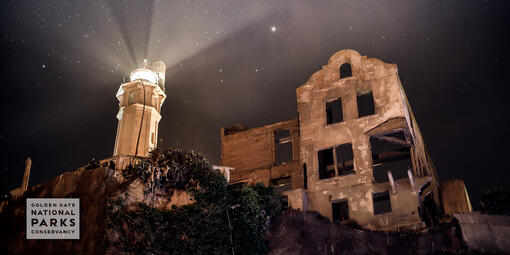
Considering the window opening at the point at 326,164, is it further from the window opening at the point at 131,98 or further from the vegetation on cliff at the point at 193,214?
the window opening at the point at 131,98

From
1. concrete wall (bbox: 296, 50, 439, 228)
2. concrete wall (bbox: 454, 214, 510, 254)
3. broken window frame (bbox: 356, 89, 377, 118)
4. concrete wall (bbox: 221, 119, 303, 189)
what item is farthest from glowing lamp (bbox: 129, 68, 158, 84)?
concrete wall (bbox: 454, 214, 510, 254)

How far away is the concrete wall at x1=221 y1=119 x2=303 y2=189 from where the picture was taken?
1310 inches

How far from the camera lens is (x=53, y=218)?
23938mm

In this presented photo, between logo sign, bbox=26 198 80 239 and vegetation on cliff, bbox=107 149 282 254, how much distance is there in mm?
2152

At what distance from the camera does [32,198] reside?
25469 mm

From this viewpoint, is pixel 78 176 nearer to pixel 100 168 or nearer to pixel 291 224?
pixel 100 168

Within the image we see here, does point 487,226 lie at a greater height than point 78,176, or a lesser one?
lesser

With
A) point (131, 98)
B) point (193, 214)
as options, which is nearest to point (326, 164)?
point (193, 214)

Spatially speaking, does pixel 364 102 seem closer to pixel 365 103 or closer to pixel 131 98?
pixel 365 103

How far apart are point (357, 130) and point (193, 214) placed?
11.9 meters

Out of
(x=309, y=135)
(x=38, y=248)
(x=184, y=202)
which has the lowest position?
(x=38, y=248)

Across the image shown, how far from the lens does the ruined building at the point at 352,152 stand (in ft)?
88.5

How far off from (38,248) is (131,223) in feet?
16.0

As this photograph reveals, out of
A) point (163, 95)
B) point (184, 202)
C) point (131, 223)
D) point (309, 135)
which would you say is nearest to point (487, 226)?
point (309, 135)
